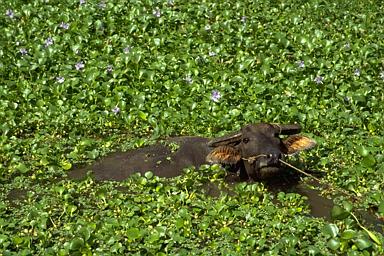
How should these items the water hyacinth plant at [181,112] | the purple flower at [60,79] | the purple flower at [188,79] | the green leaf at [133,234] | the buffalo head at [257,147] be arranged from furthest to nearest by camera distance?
1. the purple flower at [188,79]
2. the purple flower at [60,79]
3. the buffalo head at [257,147]
4. the water hyacinth plant at [181,112]
5. the green leaf at [133,234]

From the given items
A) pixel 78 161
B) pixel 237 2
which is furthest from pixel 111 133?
pixel 237 2

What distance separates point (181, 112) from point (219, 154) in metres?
1.38

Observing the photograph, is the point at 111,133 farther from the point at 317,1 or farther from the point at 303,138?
the point at 317,1

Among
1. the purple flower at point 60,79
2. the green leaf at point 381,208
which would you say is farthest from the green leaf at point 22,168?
the green leaf at point 381,208

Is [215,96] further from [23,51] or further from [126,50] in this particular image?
[23,51]

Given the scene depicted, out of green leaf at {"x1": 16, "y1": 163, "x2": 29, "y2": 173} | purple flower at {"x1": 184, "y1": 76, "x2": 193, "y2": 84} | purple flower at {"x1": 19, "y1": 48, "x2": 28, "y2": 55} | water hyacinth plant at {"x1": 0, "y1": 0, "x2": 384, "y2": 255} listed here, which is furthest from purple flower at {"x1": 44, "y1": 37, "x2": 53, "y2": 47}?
green leaf at {"x1": 16, "y1": 163, "x2": 29, "y2": 173}

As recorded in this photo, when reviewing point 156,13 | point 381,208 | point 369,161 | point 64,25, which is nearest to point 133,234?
point 381,208

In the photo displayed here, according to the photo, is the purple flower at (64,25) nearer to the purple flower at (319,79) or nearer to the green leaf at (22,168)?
the purple flower at (319,79)

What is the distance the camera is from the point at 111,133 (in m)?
8.23

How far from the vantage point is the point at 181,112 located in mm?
8477

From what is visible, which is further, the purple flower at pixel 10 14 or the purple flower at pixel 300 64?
the purple flower at pixel 10 14

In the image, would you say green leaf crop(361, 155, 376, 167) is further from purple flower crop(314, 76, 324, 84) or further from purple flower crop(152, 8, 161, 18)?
purple flower crop(152, 8, 161, 18)

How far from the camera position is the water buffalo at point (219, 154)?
6941 millimetres

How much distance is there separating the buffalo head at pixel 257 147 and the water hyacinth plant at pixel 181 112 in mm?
149
